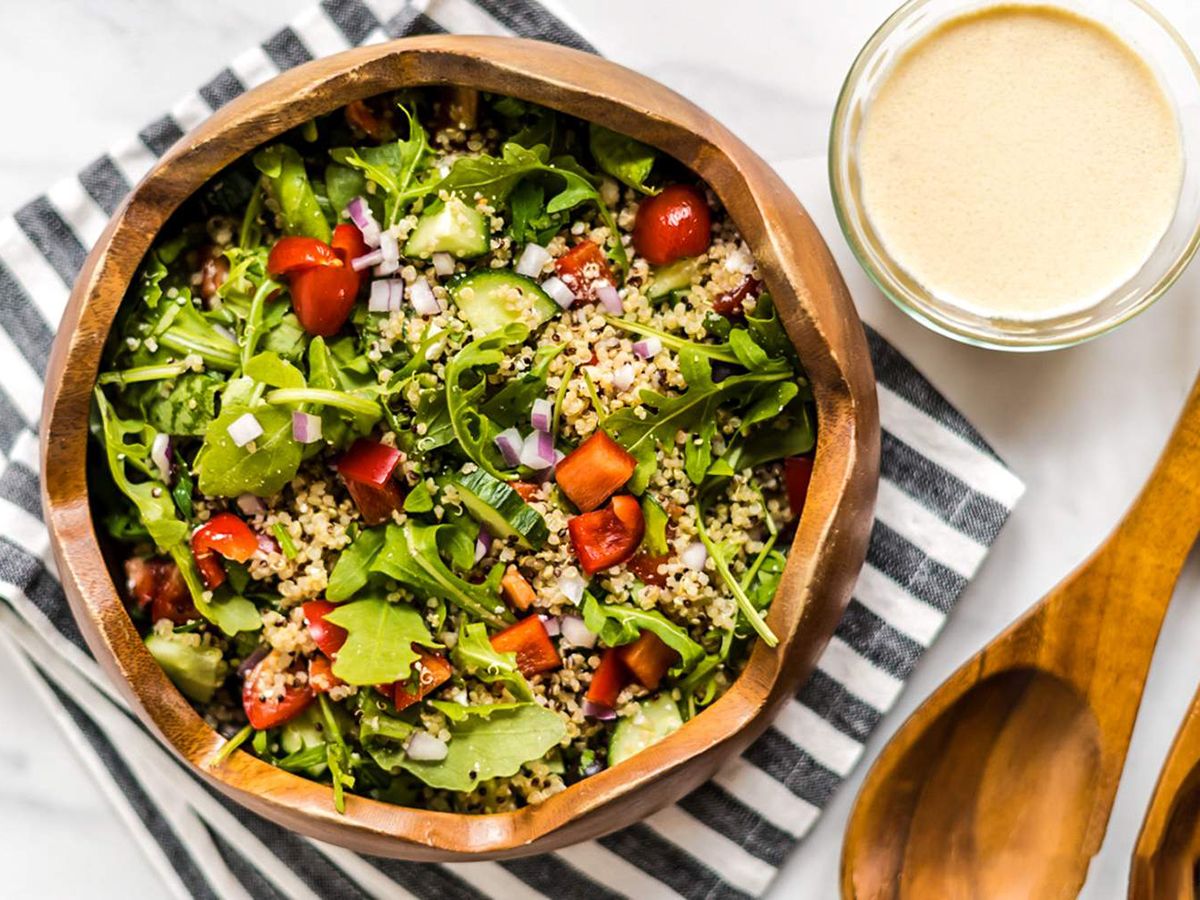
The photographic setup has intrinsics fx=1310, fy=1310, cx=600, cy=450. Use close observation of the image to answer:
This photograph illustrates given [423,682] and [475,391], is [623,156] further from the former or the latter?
[423,682]

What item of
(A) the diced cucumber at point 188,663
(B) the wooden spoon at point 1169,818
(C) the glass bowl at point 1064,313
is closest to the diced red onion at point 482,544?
(A) the diced cucumber at point 188,663

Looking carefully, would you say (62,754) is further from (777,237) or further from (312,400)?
(777,237)

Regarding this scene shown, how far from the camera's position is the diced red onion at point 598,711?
2.03m

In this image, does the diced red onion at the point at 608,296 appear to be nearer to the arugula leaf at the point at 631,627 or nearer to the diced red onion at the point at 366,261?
the diced red onion at the point at 366,261

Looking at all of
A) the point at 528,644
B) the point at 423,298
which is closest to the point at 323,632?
the point at 528,644

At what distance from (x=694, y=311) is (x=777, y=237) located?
0.77 ft

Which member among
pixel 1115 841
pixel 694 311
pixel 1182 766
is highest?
pixel 694 311

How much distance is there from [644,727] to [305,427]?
0.68 meters

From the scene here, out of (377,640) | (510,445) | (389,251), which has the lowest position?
(377,640)

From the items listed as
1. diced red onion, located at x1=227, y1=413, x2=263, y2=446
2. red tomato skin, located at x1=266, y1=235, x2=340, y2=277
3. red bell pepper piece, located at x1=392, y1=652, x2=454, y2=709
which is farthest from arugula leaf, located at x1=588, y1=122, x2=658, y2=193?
red bell pepper piece, located at x1=392, y1=652, x2=454, y2=709

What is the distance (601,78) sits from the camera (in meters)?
1.85

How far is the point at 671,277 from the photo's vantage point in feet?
6.64

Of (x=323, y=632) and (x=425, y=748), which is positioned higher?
(x=323, y=632)

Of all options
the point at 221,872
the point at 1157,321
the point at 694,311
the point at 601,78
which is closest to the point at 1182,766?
the point at 1157,321
